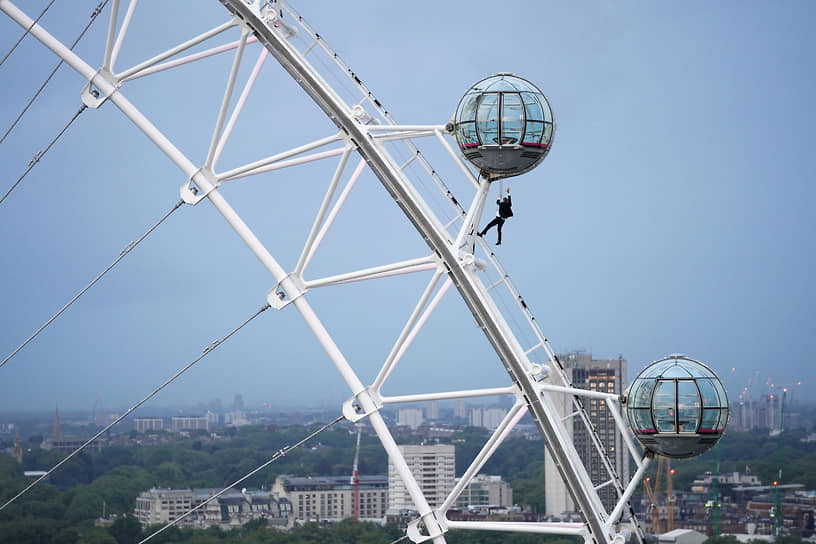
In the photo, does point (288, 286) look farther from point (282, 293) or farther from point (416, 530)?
point (416, 530)

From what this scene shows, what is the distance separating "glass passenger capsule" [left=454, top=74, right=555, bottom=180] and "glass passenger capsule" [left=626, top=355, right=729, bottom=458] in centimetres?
387

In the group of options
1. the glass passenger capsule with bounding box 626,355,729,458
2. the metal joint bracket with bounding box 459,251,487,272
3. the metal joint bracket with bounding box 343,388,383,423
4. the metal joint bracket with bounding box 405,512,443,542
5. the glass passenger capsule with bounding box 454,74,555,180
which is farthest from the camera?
the metal joint bracket with bounding box 343,388,383,423

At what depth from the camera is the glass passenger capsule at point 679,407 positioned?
18.5m

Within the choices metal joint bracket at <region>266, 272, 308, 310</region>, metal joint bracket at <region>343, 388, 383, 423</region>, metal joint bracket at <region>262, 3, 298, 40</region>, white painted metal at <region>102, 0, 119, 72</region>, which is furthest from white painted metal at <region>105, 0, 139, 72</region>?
metal joint bracket at <region>343, 388, 383, 423</region>

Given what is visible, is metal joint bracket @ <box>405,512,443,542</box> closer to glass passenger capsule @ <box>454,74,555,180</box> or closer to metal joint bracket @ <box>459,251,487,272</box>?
metal joint bracket @ <box>459,251,487,272</box>

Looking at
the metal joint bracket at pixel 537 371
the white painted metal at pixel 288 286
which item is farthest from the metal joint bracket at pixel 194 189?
the metal joint bracket at pixel 537 371

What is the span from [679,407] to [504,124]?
504cm

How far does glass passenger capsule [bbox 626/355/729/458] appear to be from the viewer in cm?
1845

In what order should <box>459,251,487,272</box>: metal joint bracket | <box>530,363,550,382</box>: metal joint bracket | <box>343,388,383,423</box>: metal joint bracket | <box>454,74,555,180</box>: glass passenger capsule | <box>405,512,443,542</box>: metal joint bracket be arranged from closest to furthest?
<box>454,74,555,180</box>: glass passenger capsule < <box>459,251,487,272</box>: metal joint bracket < <box>530,363,550,382</box>: metal joint bracket < <box>405,512,443,542</box>: metal joint bracket < <box>343,388,383,423</box>: metal joint bracket

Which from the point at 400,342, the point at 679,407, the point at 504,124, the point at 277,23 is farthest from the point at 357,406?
the point at 277,23

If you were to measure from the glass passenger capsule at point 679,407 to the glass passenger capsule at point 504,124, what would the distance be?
12.7ft

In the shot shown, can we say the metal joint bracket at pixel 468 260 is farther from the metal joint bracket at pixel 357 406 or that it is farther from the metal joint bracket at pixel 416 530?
the metal joint bracket at pixel 416 530

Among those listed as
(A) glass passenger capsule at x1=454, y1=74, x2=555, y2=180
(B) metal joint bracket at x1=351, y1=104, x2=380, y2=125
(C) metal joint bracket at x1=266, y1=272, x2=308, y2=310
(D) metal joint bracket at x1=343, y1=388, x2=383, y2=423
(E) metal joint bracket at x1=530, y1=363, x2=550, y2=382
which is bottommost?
(D) metal joint bracket at x1=343, y1=388, x2=383, y2=423

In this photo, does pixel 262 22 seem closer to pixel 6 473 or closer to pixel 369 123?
pixel 369 123
